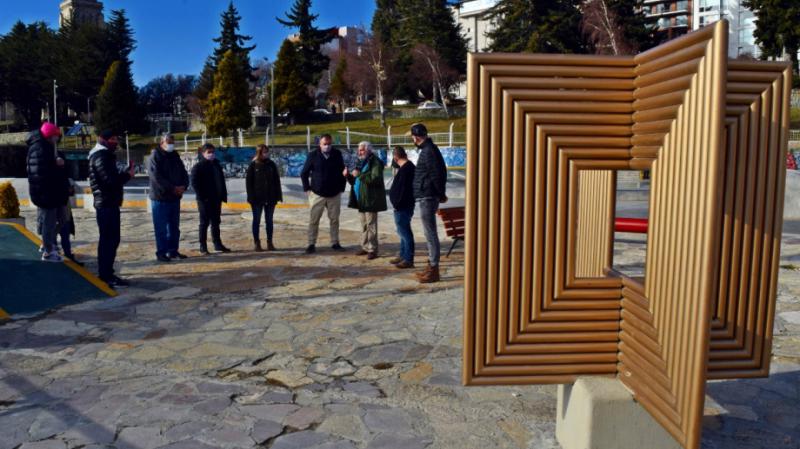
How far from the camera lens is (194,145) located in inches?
2244

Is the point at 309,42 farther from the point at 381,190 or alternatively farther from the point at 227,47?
the point at 381,190

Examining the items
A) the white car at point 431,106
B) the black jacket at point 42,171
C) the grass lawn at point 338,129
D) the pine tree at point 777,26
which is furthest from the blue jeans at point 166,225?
the white car at point 431,106

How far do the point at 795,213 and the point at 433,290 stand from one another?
35.6 ft

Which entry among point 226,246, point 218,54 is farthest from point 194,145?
point 226,246

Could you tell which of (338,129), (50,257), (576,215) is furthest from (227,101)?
(576,215)

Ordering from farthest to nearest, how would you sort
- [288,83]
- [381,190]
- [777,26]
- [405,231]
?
[288,83] → [777,26] → [381,190] → [405,231]

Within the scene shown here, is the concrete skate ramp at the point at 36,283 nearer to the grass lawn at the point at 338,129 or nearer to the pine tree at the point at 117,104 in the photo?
the grass lawn at the point at 338,129

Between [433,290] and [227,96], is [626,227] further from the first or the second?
[227,96]

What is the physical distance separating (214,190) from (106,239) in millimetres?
2587

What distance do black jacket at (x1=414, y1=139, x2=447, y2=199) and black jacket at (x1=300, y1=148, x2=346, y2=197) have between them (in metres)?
2.35

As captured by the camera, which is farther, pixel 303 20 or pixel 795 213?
pixel 303 20

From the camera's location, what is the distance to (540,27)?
52.9m

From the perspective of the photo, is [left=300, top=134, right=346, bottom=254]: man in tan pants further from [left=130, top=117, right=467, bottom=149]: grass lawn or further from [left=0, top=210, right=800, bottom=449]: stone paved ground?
[left=130, top=117, right=467, bottom=149]: grass lawn

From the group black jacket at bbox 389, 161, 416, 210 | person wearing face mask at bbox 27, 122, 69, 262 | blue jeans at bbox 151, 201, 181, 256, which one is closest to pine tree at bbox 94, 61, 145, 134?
blue jeans at bbox 151, 201, 181, 256
